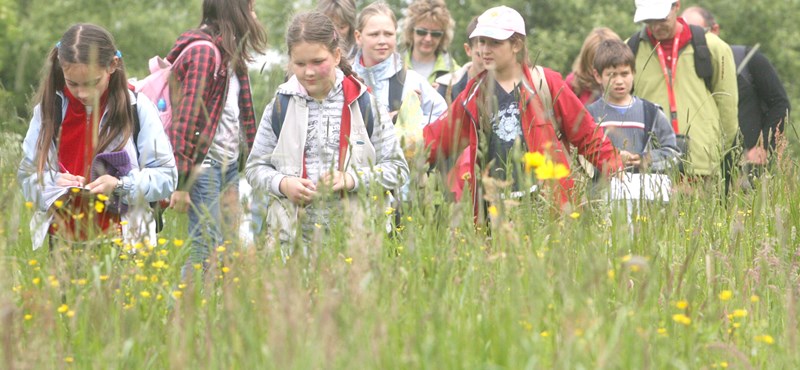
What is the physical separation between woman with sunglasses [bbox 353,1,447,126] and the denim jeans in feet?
3.54

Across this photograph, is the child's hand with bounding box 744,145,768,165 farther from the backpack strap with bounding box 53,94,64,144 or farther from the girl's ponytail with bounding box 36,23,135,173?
the backpack strap with bounding box 53,94,64,144

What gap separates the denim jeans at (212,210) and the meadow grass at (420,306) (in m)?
0.09

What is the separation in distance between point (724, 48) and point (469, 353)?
5465mm

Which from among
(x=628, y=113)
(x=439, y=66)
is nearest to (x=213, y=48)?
(x=439, y=66)

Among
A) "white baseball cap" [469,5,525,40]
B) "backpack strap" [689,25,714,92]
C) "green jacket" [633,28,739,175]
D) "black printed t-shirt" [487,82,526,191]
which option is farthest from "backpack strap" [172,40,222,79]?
"backpack strap" [689,25,714,92]

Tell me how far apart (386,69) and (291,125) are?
1.60 metres

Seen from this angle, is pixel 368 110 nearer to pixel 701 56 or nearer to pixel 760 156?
pixel 760 156

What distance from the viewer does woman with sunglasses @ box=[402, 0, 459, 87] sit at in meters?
7.81

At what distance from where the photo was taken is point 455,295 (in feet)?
11.0

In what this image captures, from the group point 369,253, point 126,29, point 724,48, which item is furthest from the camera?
point 126,29

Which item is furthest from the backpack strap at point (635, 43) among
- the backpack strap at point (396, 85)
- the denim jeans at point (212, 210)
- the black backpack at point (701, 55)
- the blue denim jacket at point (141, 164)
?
the blue denim jacket at point (141, 164)

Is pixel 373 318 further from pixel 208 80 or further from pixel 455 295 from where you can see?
pixel 208 80

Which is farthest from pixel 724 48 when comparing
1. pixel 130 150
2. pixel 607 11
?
pixel 607 11

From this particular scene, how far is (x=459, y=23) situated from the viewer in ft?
86.6
